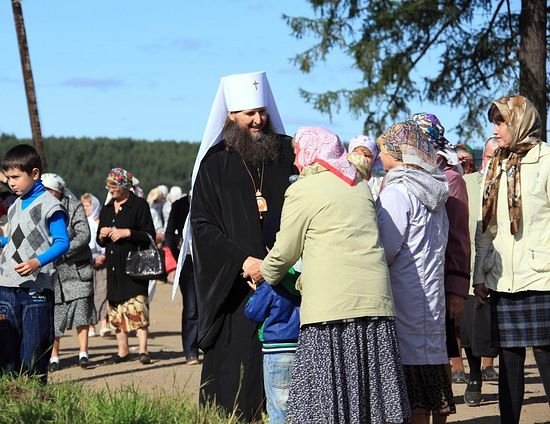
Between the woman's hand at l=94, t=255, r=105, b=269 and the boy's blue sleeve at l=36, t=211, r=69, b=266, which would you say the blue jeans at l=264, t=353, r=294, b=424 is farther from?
the woman's hand at l=94, t=255, r=105, b=269

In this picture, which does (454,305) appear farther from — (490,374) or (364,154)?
(490,374)

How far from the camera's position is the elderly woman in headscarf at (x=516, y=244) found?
700 centimetres

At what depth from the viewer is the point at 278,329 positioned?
6.52 m

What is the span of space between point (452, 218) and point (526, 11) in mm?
10410

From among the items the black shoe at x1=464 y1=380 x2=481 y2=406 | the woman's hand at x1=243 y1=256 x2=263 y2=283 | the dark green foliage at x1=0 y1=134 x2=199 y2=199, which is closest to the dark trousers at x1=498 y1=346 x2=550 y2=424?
the woman's hand at x1=243 y1=256 x2=263 y2=283

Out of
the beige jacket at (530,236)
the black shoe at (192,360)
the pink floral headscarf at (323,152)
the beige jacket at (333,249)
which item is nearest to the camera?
the beige jacket at (333,249)

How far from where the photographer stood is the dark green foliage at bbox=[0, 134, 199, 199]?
3004 inches

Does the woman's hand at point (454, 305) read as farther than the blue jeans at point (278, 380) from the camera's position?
Yes

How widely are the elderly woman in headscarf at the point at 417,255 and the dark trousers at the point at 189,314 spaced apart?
23.0ft

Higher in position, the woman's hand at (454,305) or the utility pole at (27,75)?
the utility pole at (27,75)

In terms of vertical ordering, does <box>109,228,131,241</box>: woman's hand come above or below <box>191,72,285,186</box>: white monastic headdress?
below

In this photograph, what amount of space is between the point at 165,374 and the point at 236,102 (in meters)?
5.57

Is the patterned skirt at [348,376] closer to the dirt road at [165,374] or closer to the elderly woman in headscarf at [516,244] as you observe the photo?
the dirt road at [165,374]

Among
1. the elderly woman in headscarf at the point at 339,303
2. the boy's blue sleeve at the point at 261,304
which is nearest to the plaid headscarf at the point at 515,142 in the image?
the elderly woman in headscarf at the point at 339,303
